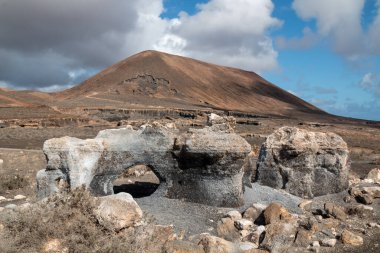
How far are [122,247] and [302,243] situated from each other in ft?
11.2

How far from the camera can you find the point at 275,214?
8.62 metres

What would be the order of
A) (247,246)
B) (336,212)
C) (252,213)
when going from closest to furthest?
(247,246), (252,213), (336,212)

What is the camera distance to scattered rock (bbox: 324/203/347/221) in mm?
9391

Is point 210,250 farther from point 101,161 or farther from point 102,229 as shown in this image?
point 101,161

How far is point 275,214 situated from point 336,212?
1711mm

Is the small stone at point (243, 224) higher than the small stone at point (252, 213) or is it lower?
lower

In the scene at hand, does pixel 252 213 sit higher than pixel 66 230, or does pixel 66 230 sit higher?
pixel 66 230

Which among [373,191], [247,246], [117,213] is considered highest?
[117,213]

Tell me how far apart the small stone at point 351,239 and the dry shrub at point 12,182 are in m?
9.68

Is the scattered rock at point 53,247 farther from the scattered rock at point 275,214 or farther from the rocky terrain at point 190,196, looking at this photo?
the scattered rock at point 275,214

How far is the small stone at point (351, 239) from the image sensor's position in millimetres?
7904

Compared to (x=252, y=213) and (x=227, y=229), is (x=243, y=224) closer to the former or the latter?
(x=227, y=229)

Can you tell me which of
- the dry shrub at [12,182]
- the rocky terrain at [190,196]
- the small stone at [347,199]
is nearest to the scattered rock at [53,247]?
the rocky terrain at [190,196]

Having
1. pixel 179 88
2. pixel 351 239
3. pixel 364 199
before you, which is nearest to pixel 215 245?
pixel 351 239
